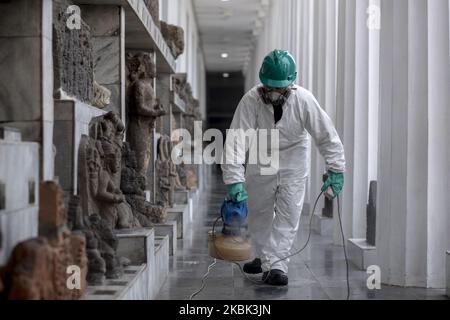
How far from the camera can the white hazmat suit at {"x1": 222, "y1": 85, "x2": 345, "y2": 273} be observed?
280 inches

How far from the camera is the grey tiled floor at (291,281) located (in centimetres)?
657

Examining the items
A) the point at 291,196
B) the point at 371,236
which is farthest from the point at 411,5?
the point at 371,236

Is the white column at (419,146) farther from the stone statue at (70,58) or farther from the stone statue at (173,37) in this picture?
the stone statue at (173,37)

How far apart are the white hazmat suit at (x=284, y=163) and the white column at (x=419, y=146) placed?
669 millimetres

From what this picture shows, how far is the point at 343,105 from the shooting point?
34.3ft

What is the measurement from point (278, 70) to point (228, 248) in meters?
1.86

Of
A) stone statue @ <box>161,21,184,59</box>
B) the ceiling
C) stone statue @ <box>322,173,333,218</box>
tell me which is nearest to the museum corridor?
stone statue @ <box>322,173,333,218</box>

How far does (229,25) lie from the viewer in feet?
109

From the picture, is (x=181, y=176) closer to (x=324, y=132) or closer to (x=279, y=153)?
(x=279, y=153)

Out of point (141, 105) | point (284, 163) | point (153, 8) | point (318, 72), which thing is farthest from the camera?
point (318, 72)

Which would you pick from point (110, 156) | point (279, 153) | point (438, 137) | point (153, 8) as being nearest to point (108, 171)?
point (110, 156)

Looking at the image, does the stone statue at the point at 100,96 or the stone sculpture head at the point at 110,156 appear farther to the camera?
the stone statue at the point at 100,96

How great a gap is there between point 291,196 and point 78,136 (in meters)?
2.34

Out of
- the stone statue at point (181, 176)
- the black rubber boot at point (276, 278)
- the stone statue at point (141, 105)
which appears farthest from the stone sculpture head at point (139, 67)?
the stone statue at point (181, 176)
